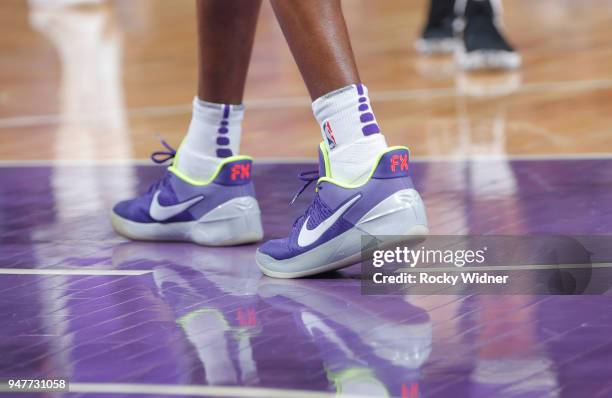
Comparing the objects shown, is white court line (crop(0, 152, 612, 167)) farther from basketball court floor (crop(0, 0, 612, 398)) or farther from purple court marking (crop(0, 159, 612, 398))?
purple court marking (crop(0, 159, 612, 398))

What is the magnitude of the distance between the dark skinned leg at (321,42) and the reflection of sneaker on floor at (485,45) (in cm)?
261

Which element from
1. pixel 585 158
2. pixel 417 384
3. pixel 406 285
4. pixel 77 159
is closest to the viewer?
pixel 417 384

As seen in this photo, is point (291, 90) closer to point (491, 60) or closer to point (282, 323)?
point (491, 60)

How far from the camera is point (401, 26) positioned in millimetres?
Result: 6043

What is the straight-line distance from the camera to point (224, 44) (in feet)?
6.66

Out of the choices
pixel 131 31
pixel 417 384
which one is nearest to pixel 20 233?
pixel 417 384

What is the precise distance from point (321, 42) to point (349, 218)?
0.26 m

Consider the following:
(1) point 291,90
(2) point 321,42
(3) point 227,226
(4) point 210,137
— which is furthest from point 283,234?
(1) point 291,90

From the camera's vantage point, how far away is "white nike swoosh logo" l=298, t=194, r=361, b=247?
1752 mm

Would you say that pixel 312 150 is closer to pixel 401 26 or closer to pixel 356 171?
pixel 356 171

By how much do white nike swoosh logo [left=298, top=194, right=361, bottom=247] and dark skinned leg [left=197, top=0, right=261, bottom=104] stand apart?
36 centimetres

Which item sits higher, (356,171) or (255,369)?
(356,171)

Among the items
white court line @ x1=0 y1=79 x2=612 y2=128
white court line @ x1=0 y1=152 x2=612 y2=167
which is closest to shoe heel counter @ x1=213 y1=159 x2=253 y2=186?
white court line @ x1=0 y1=152 x2=612 y2=167

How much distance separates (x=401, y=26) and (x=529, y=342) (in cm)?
472
